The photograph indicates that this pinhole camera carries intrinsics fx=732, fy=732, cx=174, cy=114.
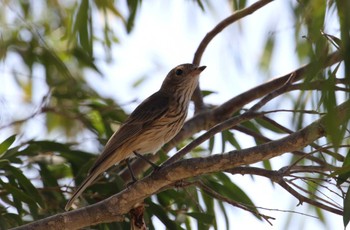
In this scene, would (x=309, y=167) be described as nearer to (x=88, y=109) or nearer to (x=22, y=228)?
(x=22, y=228)

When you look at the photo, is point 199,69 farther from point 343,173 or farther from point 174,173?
point 343,173

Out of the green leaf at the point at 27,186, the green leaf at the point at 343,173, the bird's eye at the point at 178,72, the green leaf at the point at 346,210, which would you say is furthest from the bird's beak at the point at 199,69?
the green leaf at the point at 346,210

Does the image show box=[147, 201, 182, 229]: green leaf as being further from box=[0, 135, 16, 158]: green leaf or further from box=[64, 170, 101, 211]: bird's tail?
box=[0, 135, 16, 158]: green leaf

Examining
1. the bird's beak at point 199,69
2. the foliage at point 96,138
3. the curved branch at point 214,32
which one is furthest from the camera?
the bird's beak at point 199,69

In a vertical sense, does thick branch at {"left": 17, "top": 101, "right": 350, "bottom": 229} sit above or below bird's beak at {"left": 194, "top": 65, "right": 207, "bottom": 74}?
below

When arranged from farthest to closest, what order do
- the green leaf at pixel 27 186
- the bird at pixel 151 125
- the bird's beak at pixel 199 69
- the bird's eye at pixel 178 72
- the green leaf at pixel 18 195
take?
the bird's eye at pixel 178 72, the bird's beak at pixel 199 69, the bird at pixel 151 125, the green leaf at pixel 27 186, the green leaf at pixel 18 195

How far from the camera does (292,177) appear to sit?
3.10 m

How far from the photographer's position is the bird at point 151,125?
14.9 feet

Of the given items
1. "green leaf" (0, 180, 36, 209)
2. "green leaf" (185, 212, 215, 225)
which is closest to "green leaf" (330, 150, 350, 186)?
"green leaf" (185, 212, 215, 225)

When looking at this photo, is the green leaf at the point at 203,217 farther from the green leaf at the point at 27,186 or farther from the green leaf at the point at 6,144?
the green leaf at the point at 6,144

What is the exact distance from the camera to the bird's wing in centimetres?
455

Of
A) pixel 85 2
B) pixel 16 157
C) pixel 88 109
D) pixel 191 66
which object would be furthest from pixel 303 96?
pixel 88 109

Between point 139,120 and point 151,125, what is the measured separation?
95 mm

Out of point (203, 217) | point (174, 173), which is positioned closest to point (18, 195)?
point (203, 217)
